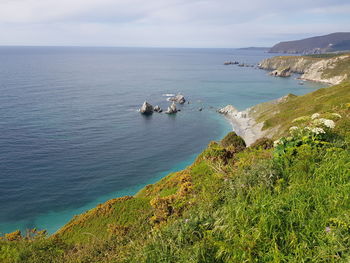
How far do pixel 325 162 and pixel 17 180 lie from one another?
1942 inches

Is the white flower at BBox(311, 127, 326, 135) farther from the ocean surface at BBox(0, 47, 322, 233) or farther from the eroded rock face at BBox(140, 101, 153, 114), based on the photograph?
the eroded rock face at BBox(140, 101, 153, 114)

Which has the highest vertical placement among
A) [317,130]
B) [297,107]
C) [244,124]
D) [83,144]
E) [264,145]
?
[317,130]

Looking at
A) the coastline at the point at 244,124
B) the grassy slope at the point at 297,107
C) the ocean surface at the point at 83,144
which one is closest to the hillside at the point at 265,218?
the ocean surface at the point at 83,144

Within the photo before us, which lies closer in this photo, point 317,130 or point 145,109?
point 317,130

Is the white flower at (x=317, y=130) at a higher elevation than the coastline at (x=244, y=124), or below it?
higher

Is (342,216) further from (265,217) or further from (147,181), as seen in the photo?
(147,181)

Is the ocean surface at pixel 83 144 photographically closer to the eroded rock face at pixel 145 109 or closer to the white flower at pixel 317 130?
the eroded rock face at pixel 145 109

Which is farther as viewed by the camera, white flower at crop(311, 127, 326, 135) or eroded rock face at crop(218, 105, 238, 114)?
eroded rock face at crop(218, 105, 238, 114)

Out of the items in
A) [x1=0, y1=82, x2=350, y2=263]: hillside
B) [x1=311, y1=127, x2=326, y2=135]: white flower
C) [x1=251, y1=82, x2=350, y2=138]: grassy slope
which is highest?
[x1=311, y1=127, x2=326, y2=135]: white flower

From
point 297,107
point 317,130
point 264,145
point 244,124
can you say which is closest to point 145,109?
point 244,124

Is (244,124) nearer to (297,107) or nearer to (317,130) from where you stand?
(297,107)


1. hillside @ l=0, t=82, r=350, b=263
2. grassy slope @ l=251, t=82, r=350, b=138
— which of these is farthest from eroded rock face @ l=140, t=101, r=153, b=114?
hillside @ l=0, t=82, r=350, b=263

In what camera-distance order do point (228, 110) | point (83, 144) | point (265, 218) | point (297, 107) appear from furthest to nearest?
point (228, 110) → point (297, 107) → point (83, 144) → point (265, 218)

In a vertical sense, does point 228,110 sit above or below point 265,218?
below
